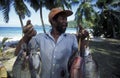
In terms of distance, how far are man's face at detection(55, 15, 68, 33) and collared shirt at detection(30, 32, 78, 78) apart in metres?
0.10

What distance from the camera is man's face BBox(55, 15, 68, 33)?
3549 millimetres

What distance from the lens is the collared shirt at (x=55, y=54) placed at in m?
3.56

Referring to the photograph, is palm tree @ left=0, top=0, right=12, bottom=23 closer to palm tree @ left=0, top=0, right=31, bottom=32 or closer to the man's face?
palm tree @ left=0, top=0, right=31, bottom=32

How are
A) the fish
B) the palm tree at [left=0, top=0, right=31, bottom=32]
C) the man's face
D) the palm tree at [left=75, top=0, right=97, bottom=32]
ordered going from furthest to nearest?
the palm tree at [left=75, top=0, right=97, bottom=32]
the palm tree at [left=0, top=0, right=31, bottom=32]
the man's face
the fish

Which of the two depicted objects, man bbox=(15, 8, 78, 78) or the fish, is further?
man bbox=(15, 8, 78, 78)

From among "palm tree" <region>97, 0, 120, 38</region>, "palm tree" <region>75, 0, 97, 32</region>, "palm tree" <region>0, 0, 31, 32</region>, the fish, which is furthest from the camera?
"palm tree" <region>97, 0, 120, 38</region>

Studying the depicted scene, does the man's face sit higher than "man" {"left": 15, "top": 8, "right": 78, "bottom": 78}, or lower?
higher

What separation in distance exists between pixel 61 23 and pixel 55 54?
0.45m

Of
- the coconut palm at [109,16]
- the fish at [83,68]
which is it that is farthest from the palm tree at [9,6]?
the fish at [83,68]

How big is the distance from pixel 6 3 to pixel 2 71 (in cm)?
2482

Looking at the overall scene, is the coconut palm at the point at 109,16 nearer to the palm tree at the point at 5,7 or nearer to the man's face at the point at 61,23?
the palm tree at the point at 5,7

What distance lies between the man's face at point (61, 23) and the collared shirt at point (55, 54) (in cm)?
10

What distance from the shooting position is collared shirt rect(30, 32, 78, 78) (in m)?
3.56

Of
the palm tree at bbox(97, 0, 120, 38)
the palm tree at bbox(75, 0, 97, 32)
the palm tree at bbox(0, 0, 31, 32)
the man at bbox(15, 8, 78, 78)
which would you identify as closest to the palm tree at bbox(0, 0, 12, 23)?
the palm tree at bbox(0, 0, 31, 32)
